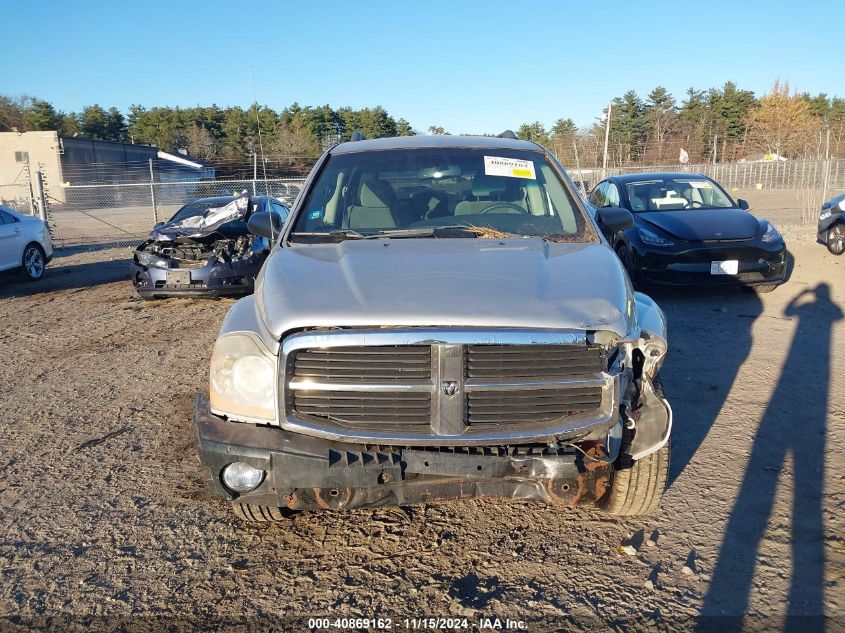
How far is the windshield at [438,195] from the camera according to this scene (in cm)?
414

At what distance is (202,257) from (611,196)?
239 inches

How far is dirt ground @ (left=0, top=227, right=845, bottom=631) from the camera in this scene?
2.89 meters

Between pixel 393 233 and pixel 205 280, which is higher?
pixel 393 233

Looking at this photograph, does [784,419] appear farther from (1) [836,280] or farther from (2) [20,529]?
(1) [836,280]

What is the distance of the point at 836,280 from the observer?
10.0 metres

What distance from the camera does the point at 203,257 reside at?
9.75 meters

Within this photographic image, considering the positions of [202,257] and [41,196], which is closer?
[202,257]

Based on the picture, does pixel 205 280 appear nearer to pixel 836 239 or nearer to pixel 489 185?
pixel 489 185

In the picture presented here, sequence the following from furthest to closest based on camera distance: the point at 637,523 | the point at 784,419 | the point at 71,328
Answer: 1. the point at 71,328
2. the point at 784,419
3. the point at 637,523

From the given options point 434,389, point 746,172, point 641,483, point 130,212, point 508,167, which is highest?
point 508,167

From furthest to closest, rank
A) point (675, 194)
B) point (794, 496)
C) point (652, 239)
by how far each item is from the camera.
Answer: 1. point (675, 194)
2. point (652, 239)
3. point (794, 496)

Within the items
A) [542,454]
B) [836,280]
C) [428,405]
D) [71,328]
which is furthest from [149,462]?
[836,280]

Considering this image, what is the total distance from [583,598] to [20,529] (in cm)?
276

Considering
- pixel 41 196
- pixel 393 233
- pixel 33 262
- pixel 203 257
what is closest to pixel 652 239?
pixel 393 233
